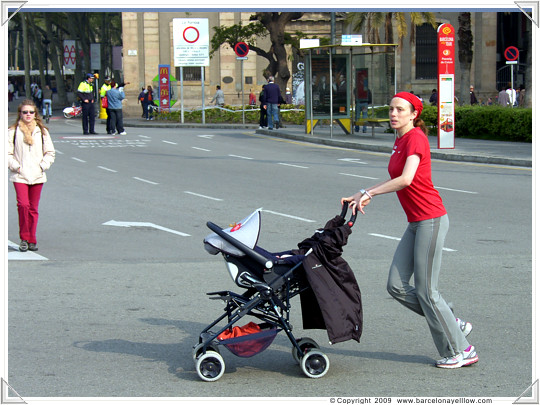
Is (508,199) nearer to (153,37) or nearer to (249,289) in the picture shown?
(249,289)

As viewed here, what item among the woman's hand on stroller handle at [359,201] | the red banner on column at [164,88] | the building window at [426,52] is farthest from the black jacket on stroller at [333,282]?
the building window at [426,52]

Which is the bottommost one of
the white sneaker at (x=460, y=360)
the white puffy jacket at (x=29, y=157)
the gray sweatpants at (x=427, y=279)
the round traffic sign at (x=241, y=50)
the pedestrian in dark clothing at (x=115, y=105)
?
the white sneaker at (x=460, y=360)

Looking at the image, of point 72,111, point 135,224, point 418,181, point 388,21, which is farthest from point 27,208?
point 388,21

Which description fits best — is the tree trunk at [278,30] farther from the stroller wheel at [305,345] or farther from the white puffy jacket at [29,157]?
the stroller wheel at [305,345]

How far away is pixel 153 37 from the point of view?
53.4 m

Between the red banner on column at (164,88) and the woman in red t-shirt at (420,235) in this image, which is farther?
the red banner on column at (164,88)

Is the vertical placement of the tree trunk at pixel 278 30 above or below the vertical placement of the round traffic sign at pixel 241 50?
above

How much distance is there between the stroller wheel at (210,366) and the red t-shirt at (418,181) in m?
1.57

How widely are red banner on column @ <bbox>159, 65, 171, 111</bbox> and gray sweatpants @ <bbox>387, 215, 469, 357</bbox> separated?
133 feet

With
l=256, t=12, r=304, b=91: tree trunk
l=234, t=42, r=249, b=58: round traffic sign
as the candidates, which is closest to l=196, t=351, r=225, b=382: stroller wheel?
l=234, t=42, r=249, b=58: round traffic sign

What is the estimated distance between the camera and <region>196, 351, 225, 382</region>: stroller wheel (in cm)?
533

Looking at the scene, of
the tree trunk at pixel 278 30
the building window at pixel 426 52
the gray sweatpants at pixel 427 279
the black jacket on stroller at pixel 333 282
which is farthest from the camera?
the building window at pixel 426 52

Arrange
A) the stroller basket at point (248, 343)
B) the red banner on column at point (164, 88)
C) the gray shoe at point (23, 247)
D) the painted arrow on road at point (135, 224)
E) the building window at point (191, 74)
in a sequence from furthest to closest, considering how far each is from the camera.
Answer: the building window at point (191, 74) → the red banner on column at point (164, 88) → the painted arrow on road at point (135, 224) → the gray shoe at point (23, 247) → the stroller basket at point (248, 343)

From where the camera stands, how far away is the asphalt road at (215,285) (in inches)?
212
